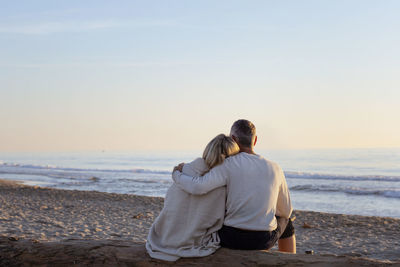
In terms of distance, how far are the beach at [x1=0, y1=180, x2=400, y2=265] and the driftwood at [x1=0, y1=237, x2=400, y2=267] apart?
1.88m

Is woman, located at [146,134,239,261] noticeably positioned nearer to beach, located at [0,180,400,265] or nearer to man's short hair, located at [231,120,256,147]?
man's short hair, located at [231,120,256,147]

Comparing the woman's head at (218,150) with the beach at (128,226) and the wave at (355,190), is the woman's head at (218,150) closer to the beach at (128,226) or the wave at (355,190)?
the beach at (128,226)

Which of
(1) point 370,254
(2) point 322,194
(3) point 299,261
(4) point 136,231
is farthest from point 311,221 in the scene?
(2) point 322,194

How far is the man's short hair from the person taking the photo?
336 cm

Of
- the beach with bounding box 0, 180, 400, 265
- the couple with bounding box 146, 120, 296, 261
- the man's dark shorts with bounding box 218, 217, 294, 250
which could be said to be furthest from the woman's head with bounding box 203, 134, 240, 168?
the beach with bounding box 0, 180, 400, 265

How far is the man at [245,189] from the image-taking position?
3209 millimetres

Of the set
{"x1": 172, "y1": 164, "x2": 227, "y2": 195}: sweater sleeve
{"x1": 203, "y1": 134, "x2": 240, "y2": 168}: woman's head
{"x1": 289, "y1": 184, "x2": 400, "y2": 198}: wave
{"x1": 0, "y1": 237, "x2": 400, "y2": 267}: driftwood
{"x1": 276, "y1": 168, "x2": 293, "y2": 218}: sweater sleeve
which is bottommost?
{"x1": 289, "y1": 184, "x2": 400, "y2": 198}: wave

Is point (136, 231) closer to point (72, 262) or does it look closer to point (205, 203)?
point (72, 262)

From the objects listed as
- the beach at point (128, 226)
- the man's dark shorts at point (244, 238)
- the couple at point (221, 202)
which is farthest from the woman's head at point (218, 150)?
the beach at point (128, 226)

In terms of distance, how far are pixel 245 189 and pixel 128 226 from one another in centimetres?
599

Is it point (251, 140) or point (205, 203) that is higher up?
point (251, 140)

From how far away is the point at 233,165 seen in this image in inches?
127

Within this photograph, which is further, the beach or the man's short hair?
the beach

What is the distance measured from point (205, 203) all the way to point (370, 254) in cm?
451
